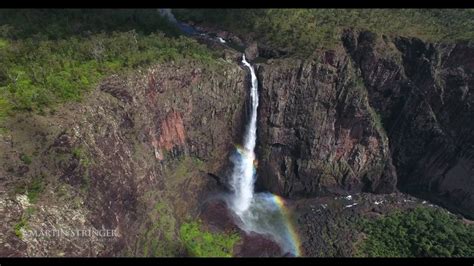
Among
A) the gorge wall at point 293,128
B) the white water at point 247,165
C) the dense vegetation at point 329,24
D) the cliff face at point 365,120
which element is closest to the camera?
the gorge wall at point 293,128

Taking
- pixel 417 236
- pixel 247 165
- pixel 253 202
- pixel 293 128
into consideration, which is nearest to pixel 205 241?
pixel 253 202

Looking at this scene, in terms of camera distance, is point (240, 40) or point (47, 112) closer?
point (47, 112)

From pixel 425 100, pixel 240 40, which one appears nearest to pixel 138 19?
pixel 240 40

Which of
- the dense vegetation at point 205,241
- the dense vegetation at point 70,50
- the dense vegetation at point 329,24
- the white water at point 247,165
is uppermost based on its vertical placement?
the dense vegetation at point 329,24

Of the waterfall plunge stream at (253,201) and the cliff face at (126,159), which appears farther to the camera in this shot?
the waterfall plunge stream at (253,201)

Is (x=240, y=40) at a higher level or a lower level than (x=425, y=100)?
higher

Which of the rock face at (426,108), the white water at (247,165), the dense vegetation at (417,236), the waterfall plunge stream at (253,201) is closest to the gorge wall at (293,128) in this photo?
the rock face at (426,108)

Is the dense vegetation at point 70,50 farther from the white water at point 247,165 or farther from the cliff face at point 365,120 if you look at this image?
the cliff face at point 365,120

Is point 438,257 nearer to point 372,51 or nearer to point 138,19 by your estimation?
point 372,51
